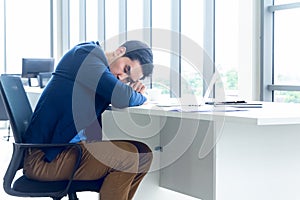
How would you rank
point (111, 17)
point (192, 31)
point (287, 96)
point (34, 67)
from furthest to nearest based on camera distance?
point (111, 17) → point (34, 67) → point (192, 31) → point (287, 96)

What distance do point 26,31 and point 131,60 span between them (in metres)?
6.44

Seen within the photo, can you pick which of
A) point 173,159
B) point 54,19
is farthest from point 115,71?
point 54,19

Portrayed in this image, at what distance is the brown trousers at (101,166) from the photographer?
1.81 metres

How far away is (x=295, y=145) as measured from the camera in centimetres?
200

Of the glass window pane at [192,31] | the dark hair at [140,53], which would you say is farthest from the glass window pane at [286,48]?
the dark hair at [140,53]

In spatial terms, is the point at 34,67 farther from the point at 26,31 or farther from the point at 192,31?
the point at 26,31

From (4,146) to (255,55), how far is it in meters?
3.68

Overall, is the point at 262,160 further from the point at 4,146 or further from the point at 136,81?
the point at 4,146

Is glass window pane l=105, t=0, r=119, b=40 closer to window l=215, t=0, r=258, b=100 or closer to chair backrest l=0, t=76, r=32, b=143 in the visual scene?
window l=215, t=0, r=258, b=100

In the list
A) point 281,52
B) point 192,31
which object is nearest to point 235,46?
point 281,52

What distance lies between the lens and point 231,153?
1803 mm

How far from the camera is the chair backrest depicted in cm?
184

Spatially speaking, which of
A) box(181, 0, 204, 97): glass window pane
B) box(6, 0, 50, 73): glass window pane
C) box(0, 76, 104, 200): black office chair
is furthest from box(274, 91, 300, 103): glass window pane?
box(6, 0, 50, 73): glass window pane

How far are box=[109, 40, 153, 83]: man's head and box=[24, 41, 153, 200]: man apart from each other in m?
0.14
